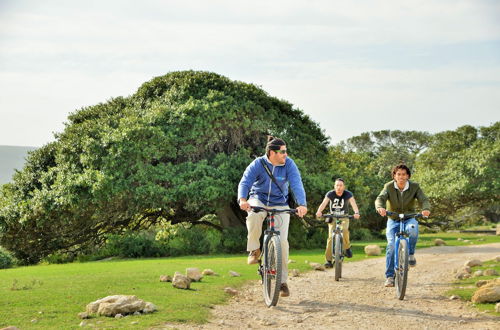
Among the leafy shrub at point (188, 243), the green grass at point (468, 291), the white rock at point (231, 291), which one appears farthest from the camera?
the leafy shrub at point (188, 243)

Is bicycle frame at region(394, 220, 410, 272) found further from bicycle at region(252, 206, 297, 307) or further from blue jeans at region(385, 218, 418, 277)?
bicycle at region(252, 206, 297, 307)

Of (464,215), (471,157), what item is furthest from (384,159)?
(471,157)

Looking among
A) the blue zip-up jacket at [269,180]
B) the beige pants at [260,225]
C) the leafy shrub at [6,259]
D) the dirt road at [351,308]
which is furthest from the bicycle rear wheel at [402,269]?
the leafy shrub at [6,259]

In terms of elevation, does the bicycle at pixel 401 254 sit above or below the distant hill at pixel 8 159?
below

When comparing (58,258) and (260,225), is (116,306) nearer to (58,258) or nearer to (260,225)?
(260,225)

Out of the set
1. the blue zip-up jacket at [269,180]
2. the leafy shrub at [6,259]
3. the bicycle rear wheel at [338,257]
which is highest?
the blue zip-up jacket at [269,180]

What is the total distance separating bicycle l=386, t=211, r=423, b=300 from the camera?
1000 cm

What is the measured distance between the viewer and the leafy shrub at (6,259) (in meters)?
24.2

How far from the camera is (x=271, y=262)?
9.06 metres

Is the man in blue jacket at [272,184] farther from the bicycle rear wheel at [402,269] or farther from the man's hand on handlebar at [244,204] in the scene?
the bicycle rear wheel at [402,269]

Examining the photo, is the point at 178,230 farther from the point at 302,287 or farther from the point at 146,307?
the point at 146,307

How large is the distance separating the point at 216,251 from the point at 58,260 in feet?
21.3

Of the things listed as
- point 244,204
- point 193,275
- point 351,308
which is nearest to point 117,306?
point 244,204

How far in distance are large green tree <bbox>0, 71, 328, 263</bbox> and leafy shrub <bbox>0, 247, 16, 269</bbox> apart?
1.18ft
